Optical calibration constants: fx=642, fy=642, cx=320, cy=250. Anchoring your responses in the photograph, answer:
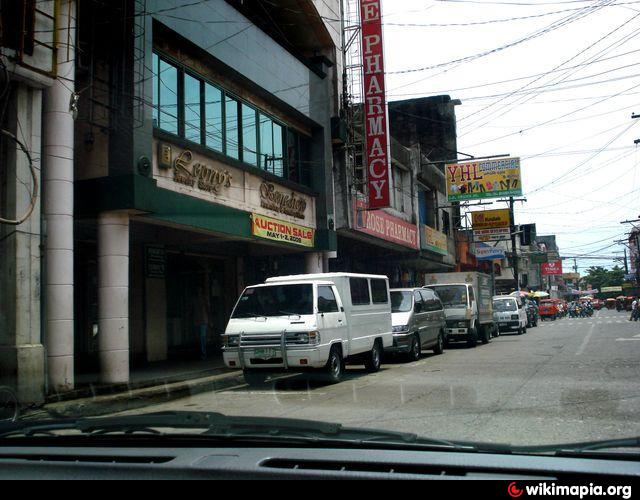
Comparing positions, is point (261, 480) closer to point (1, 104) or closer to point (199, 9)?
point (1, 104)

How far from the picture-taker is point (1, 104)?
10578 millimetres

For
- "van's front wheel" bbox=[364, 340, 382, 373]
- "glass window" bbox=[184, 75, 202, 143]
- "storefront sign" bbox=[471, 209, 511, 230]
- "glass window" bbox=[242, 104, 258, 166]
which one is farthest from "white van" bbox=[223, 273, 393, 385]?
"storefront sign" bbox=[471, 209, 511, 230]

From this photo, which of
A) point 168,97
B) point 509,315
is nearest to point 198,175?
point 168,97

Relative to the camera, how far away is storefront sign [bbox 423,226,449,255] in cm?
3272

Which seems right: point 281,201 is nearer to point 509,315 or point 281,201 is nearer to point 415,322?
point 415,322

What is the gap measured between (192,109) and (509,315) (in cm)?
2202

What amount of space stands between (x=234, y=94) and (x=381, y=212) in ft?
31.3

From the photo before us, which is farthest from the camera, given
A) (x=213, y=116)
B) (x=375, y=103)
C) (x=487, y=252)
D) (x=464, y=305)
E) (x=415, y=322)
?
(x=487, y=252)

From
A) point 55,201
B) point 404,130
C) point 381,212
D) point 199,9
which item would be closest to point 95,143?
point 55,201

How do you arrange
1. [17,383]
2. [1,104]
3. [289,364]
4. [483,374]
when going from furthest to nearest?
[483,374] → [289,364] → [1,104] → [17,383]

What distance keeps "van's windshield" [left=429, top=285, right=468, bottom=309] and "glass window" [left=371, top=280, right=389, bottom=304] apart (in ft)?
22.8

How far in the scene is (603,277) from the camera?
132 metres

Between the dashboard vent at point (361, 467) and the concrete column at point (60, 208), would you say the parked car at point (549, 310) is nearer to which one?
the concrete column at point (60, 208)

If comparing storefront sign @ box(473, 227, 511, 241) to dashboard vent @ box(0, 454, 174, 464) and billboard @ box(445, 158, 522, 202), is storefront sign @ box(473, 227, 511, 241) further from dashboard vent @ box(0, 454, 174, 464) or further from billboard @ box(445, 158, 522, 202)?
dashboard vent @ box(0, 454, 174, 464)
